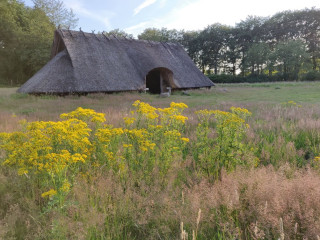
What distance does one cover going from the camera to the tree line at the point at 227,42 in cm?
3825

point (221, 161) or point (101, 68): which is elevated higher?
point (101, 68)

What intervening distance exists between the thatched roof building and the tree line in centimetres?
2042

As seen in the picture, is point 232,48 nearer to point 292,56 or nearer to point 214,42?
point 214,42

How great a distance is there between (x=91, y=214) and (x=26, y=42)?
44252 millimetres

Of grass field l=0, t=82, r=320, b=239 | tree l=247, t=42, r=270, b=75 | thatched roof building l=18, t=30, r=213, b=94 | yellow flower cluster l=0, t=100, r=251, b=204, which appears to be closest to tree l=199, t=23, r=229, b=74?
tree l=247, t=42, r=270, b=75

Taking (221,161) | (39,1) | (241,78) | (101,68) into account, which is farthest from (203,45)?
(221,161)

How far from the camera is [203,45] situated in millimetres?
54531

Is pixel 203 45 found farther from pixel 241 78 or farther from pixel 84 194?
pixel 84 194

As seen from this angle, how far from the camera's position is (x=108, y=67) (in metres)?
18.9

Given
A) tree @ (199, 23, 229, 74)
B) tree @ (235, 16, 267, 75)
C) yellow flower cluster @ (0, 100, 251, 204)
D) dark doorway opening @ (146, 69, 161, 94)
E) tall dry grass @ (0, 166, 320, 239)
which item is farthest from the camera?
tree @ (199, 23, 229, 74)

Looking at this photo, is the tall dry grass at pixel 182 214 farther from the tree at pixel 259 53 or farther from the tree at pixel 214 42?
the tree at pixel 214 42

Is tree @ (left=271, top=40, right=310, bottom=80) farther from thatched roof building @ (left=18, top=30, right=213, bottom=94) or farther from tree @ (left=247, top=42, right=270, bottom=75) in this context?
thatched roof building @ (left=18, top=30, right=213, bottom=94)

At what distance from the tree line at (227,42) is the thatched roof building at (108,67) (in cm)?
2042

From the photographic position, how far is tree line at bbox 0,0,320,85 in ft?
125
